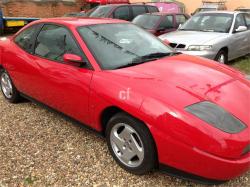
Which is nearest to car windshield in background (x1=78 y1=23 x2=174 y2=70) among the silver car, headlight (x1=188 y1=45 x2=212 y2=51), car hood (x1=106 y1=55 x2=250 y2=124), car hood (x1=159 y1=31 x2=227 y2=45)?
car hood (x1=106 y1=55 x2=250 y2=124)

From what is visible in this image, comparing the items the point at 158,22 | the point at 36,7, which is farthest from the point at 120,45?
the point at 36,7

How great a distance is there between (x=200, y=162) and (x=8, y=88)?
391 centimetres

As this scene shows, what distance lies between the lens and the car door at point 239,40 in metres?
8.49

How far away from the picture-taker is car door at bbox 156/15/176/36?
10.5m

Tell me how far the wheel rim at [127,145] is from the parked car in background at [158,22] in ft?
23.1

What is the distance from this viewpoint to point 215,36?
26.0ft

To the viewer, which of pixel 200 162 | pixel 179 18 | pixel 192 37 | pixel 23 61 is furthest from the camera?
pixel 179 18

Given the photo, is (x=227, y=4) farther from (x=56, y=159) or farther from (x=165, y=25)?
(x=56, y=159)

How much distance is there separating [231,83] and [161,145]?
3.93 feet

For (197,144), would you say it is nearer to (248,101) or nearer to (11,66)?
(248,101)

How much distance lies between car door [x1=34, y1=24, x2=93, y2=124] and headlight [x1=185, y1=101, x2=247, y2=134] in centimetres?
127

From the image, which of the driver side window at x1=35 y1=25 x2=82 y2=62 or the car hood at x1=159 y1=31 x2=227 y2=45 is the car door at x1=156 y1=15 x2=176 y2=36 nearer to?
the car hood at x1=159 y1=31 x2=227 y2=45

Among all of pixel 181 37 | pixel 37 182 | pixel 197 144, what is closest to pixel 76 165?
pixel 37 182

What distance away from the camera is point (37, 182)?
11.3 ft
